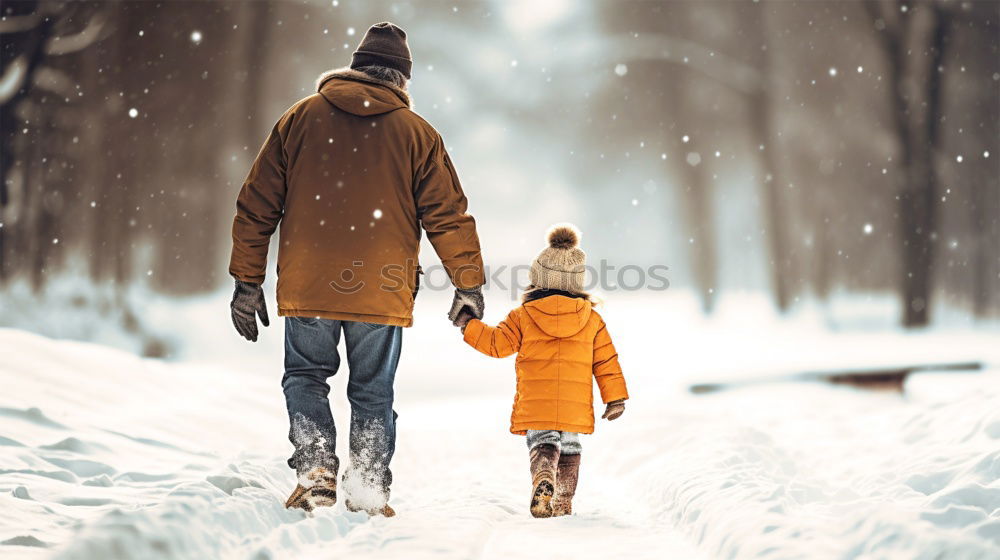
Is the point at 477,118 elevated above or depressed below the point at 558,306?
above

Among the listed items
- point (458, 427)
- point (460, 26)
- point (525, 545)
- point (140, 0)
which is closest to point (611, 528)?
point (525, 545)

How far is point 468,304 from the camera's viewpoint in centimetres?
334

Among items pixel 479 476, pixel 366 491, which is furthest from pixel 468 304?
pixel 479 476

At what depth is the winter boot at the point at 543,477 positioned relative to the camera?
3225 millimetres

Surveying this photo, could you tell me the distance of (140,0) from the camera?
35.7 feet

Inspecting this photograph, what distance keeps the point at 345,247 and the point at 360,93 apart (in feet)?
2.10

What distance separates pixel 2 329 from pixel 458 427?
146 inches

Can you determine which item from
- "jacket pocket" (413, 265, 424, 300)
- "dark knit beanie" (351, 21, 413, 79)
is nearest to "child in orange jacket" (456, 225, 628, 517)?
"jacket pocket" (413, 265, 424, 300)

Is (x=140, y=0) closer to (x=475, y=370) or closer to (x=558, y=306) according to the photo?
(x=475, y=370)

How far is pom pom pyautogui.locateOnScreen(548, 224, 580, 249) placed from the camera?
3618 millimetres

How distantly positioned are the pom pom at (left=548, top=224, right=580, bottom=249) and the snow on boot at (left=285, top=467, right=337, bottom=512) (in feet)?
4.74

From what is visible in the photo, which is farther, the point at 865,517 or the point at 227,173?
the point at 227,173

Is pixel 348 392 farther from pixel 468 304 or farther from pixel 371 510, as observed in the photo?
pixel 468 304

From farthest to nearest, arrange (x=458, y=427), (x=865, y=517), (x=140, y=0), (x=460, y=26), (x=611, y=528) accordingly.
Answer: (x=460, y=26) → (x=140, y=0) → (x=458, y=427) → (x=611, y=528) → (x=865, y=517)
